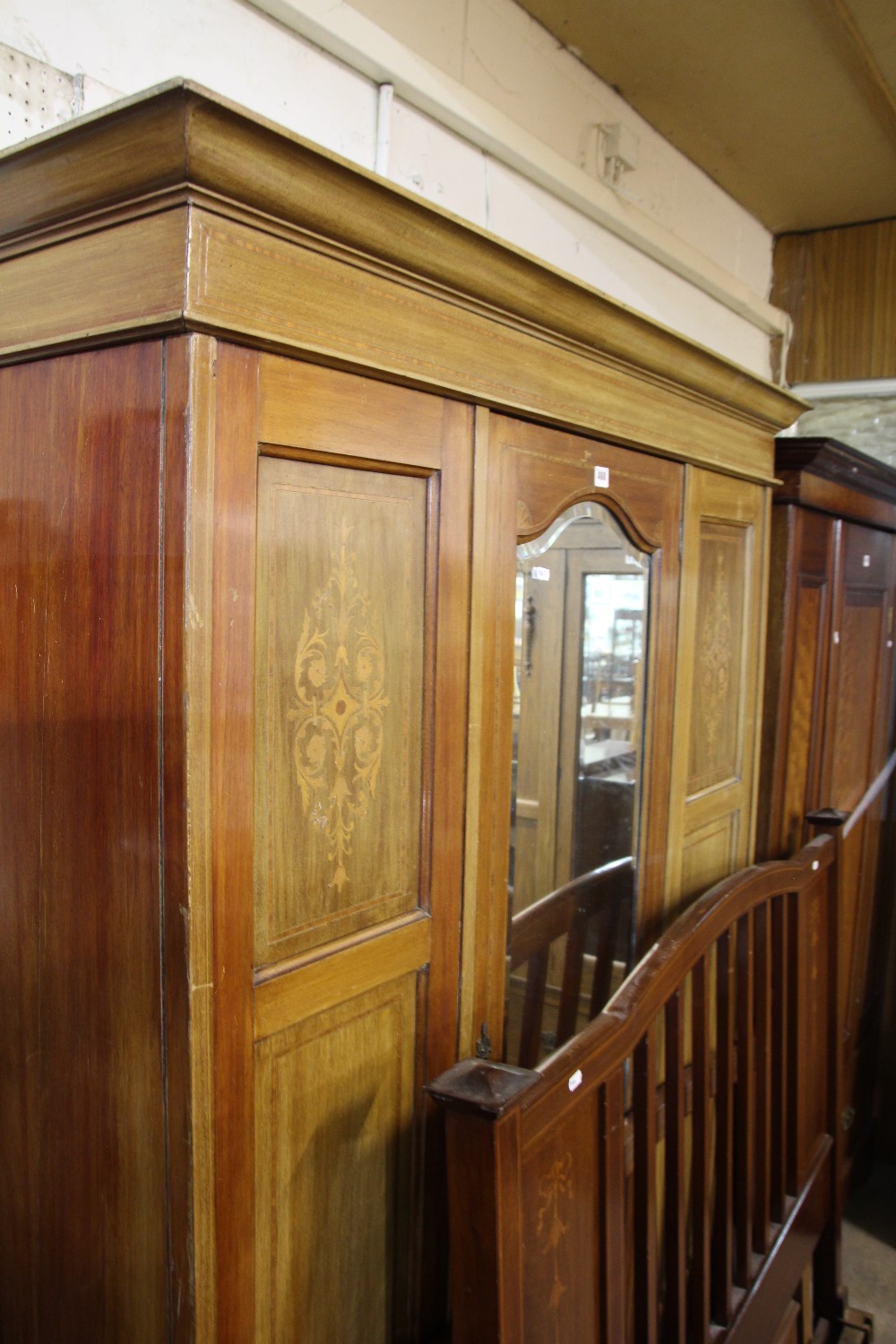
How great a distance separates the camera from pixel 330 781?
40.3 inches

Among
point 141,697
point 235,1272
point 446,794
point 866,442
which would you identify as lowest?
point 235,1272

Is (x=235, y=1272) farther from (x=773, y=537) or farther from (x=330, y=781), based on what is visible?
(x=773, y=537)

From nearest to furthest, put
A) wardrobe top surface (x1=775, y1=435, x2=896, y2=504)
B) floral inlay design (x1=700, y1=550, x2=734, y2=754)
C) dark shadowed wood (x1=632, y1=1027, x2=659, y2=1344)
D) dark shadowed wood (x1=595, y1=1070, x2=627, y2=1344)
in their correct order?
dark shadowed wood (x1=595, y1=1070, x2=627, y2=1344), dark shadowed wood (x1=632, y1=1027, x2=659, y2=1344), floral inlay design (x1=700, y1=550, x2=734, y2=754), wardrobe top surface (x1=775, y1=435, x2=896, y2=504)

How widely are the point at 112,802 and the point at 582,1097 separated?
0.59m

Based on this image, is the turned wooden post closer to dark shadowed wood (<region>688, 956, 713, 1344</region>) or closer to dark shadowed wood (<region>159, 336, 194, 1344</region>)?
dark shadowed wood (<region>159, 336, 194, 1344</region>)

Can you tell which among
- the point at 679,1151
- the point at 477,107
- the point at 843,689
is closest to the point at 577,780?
the point at 679,1151

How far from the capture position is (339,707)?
1.02m

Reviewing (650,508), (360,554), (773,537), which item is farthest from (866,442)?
(360,554)

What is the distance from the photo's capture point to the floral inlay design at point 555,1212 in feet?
3.29

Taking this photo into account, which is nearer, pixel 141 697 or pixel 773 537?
pixel 141 697

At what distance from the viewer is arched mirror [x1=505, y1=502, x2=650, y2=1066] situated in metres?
1.53

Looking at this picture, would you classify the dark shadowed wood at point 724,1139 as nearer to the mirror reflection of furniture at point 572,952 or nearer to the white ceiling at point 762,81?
the mirror reflection of furniture at point 572,952

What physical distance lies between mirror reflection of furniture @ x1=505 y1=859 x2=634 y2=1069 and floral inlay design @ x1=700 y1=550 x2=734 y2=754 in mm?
373

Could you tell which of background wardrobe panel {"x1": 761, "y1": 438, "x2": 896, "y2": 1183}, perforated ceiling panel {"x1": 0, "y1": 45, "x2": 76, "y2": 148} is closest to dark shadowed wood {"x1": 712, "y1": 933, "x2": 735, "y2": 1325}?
background wardrobe panel {"x1": 761, "y1": 438, "x2": 896, "y2": 1183}
